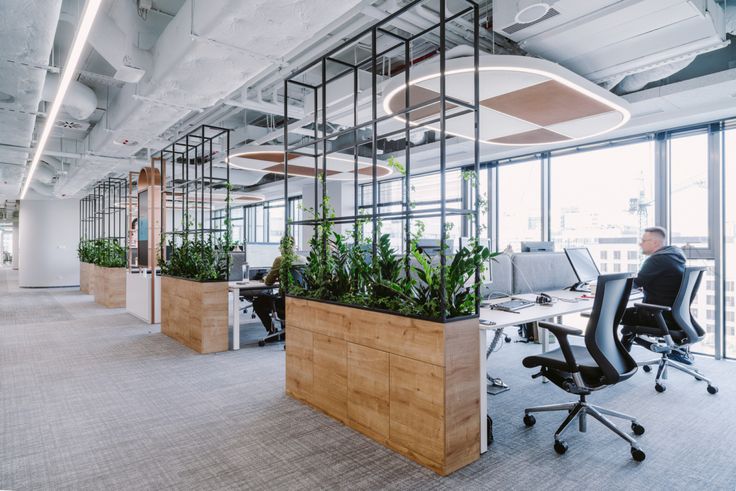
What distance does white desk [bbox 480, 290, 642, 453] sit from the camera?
2654 mm

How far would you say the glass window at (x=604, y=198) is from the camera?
621 cm

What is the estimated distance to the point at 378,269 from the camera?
2938mm

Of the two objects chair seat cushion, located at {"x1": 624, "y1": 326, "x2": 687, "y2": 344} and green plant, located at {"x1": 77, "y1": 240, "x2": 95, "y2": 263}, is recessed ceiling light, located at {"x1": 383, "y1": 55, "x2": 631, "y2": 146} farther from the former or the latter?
green plant, located at {"x1": 77, "y1": 240, "x2": 95, "y2": 263}

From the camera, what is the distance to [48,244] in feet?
44.2

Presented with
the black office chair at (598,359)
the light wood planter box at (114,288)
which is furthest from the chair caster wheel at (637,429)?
the light wood planter box at (114,288)

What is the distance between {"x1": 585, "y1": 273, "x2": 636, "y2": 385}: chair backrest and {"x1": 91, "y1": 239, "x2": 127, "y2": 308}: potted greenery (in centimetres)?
898

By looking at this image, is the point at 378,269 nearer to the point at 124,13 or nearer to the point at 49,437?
the point at 49,437

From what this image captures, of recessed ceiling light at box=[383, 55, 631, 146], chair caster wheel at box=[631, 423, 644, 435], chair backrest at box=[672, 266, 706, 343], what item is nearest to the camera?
chair caster wheel at box=[631, 423, 644, 435]

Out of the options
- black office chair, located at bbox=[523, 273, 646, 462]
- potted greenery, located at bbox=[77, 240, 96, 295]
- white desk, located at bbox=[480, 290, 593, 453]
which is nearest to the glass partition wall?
white desk, located at bbox=[480, 290, 593, 453]

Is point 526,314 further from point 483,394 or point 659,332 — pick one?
point 659,332

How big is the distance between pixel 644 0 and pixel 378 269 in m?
2.59

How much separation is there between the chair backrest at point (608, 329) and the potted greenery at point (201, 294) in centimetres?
394

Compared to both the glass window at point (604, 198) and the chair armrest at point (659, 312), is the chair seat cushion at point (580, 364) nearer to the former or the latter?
the chair armrest at point (659, 312)

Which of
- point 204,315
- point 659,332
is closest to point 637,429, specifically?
point 659,332
